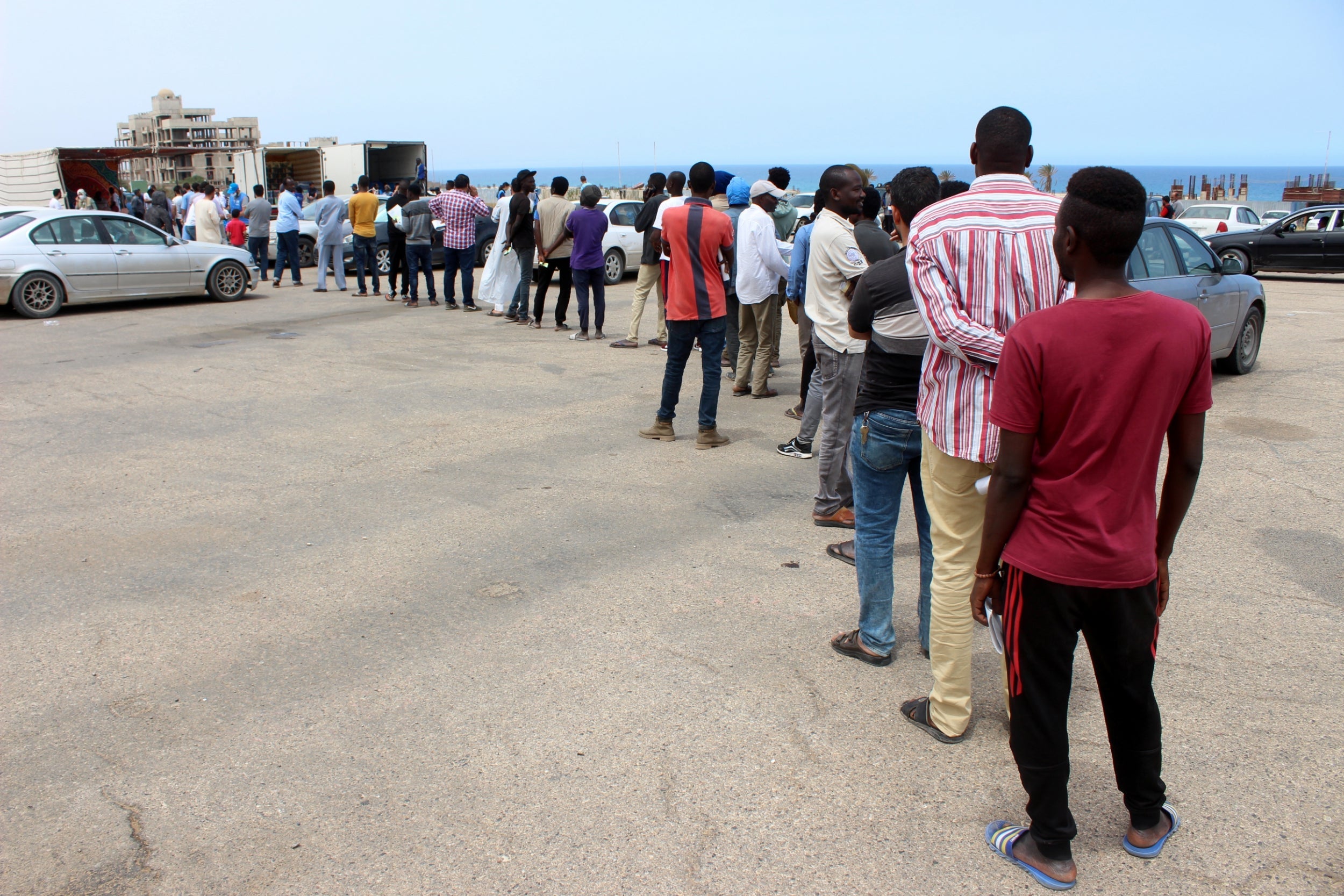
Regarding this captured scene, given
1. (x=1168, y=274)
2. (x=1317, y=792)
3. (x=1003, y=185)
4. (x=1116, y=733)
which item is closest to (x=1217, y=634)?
(x=1317, y=792)

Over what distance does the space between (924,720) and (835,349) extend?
2558 mm

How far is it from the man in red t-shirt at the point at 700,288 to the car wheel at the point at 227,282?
11.0m

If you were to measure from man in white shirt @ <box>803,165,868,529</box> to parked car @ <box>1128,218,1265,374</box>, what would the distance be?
348 cm

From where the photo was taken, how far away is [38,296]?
1338cm

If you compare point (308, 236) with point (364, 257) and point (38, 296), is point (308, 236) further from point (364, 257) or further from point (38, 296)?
point (38, 296)

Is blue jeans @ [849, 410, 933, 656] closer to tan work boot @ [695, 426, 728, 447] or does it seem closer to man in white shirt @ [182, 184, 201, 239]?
tan work boot @ [695, 426, 728, 447]

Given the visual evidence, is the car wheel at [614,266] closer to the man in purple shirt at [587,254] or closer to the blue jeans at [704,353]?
the man in purple shirt at [587,254]

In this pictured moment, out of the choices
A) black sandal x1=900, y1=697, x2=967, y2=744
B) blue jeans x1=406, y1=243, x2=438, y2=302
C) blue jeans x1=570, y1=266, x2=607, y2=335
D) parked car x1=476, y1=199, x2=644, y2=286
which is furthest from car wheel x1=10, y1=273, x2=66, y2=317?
black sandal x1=900, y1=697, x2=967, y2=744

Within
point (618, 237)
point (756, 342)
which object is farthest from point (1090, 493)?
point (618, 237)

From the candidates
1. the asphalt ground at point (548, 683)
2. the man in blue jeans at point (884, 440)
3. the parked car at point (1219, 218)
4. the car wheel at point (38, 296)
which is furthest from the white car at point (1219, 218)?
the car wheel at point (38, 296)

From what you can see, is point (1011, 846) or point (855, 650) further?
point (855, 650)

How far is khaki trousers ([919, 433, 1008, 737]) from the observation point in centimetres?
310

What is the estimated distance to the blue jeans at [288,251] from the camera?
1672 centimetres

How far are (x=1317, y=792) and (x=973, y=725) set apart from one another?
105 cm
